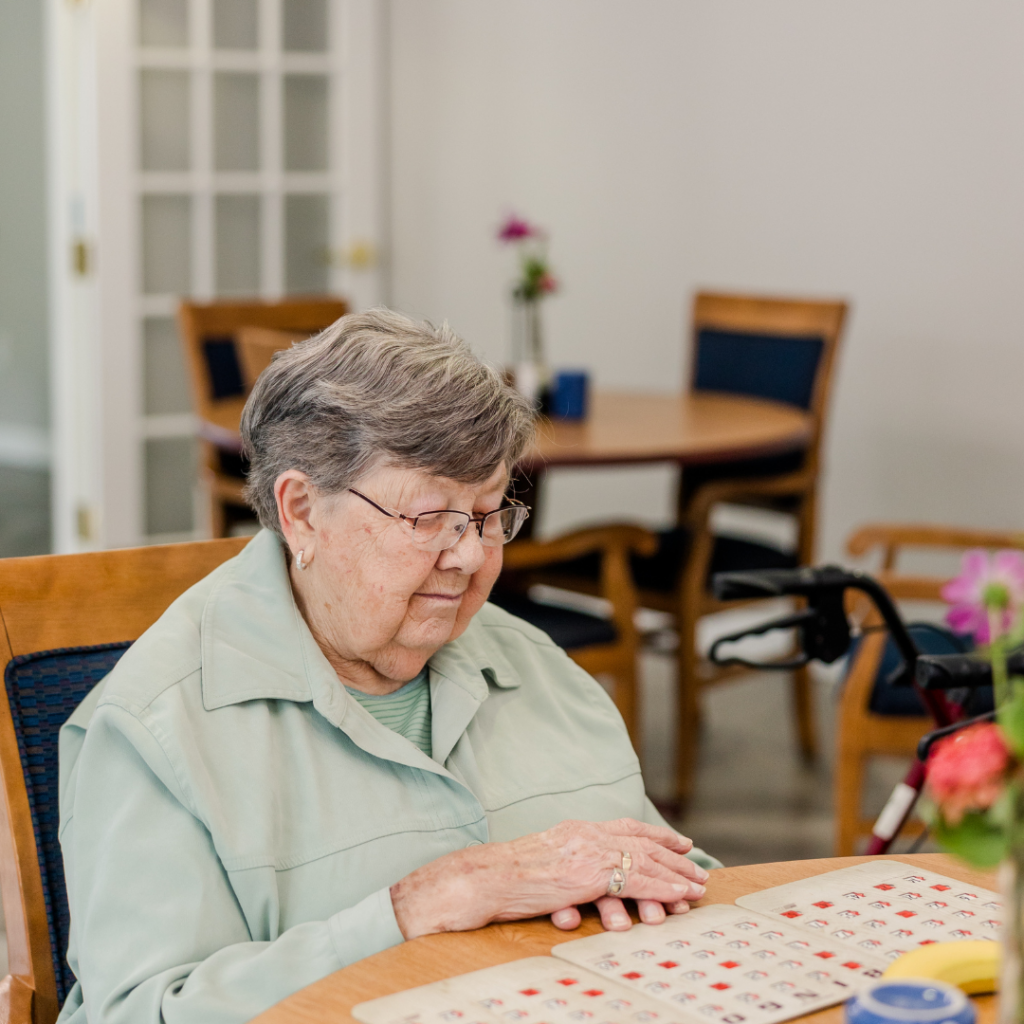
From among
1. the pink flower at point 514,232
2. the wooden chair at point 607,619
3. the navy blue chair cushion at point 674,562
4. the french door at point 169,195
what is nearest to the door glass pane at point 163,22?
the french door at point 169,195

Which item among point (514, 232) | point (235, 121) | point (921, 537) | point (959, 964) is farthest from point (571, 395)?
point (959, 964)

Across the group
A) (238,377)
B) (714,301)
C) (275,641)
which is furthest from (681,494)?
(275,641)

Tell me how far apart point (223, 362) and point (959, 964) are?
2891mm

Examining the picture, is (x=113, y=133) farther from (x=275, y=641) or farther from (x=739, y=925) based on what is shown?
(x=739, y=925)

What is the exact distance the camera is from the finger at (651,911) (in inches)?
43.6

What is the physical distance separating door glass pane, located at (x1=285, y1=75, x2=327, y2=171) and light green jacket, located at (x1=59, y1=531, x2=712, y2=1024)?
359 centimetres

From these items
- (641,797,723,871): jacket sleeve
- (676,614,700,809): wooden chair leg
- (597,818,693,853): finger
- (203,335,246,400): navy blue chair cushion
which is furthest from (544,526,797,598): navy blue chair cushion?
(597,818,693,853): finger

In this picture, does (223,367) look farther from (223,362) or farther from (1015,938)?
(1015,938)

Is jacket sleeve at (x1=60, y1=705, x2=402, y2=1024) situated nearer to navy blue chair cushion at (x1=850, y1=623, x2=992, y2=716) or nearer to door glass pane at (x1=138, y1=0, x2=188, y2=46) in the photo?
navy blue chair cushion at (x1=850, y1=623, x2=992, y2=716)

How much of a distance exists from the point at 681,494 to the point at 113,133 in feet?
6.85

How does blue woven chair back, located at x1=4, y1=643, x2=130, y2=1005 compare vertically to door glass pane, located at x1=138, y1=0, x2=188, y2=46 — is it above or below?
below

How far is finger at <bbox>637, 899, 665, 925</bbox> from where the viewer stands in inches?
43.6

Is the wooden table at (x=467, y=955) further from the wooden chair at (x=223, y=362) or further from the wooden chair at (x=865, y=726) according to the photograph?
the wooden chair at (x=223, y=362)

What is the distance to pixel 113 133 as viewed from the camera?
4.27 m
